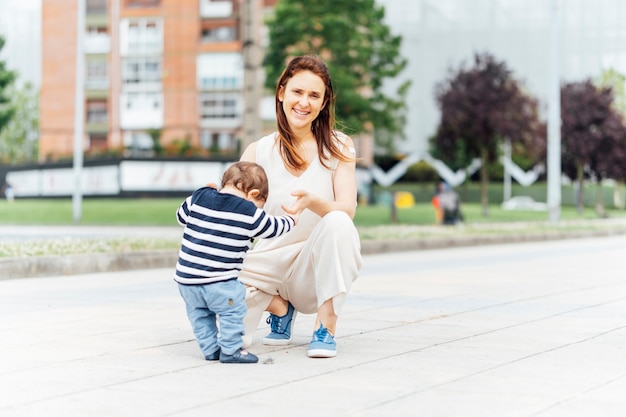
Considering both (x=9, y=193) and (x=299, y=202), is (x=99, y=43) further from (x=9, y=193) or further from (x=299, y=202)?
(x=299, y=202)

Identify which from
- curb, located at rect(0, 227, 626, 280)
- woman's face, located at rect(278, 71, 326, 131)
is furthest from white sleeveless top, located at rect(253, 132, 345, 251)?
curb, located at rect(0, 227, 626, 280)

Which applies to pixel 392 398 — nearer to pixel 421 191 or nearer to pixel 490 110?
pixel 490 110

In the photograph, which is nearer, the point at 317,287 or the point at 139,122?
the point at 317,287

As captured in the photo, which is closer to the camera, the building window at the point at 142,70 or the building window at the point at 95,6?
the building window at the point at 142,70

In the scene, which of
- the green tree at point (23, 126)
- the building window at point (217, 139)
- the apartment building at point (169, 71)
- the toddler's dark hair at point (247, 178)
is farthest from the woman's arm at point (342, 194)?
the green tree at point (23, 126)

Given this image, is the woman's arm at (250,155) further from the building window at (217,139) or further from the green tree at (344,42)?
the building window at (217,139)

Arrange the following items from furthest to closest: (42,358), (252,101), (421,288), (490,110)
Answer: (490,110) < (252,101) < (421,288) < (42,358)

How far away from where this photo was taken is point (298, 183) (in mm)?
6562

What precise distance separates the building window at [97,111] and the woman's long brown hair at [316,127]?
6863 cm

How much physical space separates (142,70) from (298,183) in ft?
220

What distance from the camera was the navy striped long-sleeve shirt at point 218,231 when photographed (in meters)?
5.86

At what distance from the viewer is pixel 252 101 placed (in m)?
26.0

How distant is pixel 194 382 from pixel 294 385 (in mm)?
458

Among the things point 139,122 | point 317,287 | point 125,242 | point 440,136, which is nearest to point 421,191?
point 139,122
